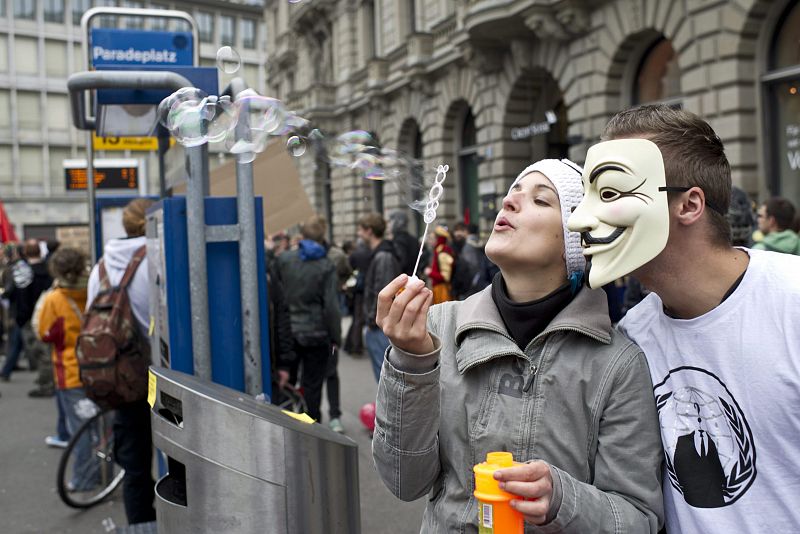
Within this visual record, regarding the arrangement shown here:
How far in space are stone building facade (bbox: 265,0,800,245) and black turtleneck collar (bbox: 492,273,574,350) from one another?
890 mm

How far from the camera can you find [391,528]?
467 centimetres

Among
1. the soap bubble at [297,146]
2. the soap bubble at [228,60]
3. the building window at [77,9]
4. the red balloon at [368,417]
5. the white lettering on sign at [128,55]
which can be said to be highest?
the building window at [77,9]

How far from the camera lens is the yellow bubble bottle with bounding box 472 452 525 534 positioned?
4.41 ft

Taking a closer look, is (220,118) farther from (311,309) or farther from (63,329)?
(63,329)

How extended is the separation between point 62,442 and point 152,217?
4.33 metres

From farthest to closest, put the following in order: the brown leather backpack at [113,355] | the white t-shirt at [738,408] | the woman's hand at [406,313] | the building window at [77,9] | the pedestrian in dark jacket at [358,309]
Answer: the building window at [77,9] < the pedestrian in dark jacket at [358,309] < the brown leather backpack at [113,355] < the woman's hand at [406,313] < the white t-shirt at [738,408]

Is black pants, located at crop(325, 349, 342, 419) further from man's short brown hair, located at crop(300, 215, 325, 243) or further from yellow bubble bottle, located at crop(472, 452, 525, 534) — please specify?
yellow bubble bottle, located at crop(472, 452, 525, 534)

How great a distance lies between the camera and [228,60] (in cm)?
294

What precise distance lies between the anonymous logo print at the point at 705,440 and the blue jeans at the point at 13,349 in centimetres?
1077

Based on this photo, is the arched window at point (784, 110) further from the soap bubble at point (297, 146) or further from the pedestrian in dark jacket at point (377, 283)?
the soap bubble at point (297, 146)

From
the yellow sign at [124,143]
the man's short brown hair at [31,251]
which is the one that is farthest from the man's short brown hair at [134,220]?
the man's short brown hair at [31,251]

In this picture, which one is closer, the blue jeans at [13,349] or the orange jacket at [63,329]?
the orange jacket at [63,329]

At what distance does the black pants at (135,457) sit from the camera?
3928mm

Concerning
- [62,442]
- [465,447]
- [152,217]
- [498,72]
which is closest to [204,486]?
[465,447]
